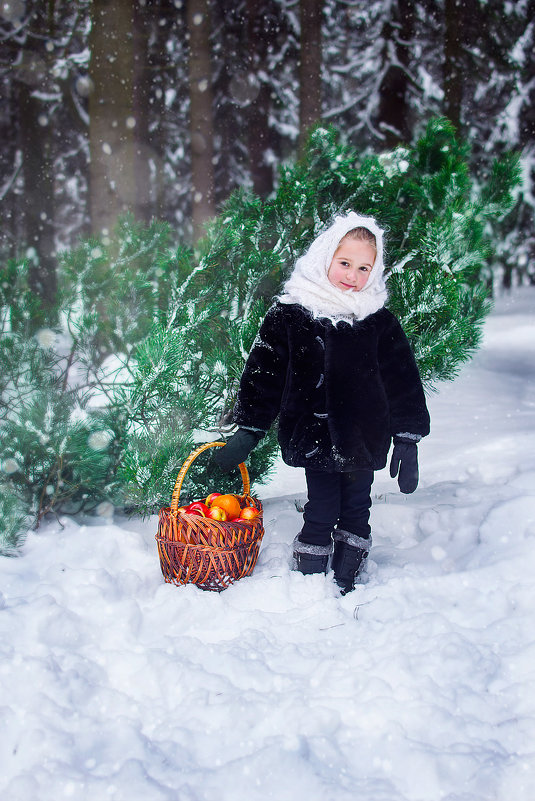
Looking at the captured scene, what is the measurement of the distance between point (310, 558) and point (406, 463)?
0.60 m

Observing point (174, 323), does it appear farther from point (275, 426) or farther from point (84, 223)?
point (84, 223)

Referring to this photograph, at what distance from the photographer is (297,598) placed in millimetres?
2416

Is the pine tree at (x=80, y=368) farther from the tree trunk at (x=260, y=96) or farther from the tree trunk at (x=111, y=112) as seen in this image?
the tree trunk at (x=260, y=96)

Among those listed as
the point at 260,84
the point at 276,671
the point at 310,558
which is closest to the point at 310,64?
the point at 260,84

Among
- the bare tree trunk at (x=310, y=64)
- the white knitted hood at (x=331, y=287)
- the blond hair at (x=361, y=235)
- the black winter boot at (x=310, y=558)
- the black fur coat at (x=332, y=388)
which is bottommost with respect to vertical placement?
the black winter boot at (x=310, y=558)

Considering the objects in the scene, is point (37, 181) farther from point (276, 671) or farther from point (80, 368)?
point (276, 671)

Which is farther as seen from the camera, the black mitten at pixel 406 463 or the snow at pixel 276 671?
the black mitten at pixel 406 463

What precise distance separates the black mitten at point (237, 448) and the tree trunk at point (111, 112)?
137 inches

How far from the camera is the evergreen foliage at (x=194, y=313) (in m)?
2.71

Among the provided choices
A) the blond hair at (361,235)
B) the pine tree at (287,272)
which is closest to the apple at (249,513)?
the pine tree at (287,272)

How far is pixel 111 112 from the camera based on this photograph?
→ 5.35 metres

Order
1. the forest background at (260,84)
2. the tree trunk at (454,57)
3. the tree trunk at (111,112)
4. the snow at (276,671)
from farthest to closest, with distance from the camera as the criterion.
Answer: the tree trunk at (454,57)
the forest background at (260,84)
the tree trunk at (111,112)
the snow at (276,671)

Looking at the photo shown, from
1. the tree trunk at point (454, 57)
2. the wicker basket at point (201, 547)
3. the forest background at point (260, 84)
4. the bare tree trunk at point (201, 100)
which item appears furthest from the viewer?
the tree trunk at point (454, 57)

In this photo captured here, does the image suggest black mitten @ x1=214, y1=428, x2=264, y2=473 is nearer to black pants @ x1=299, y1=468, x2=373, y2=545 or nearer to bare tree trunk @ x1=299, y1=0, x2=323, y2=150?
black pants @ x1=299, y1=468, x2=373, y2=545
